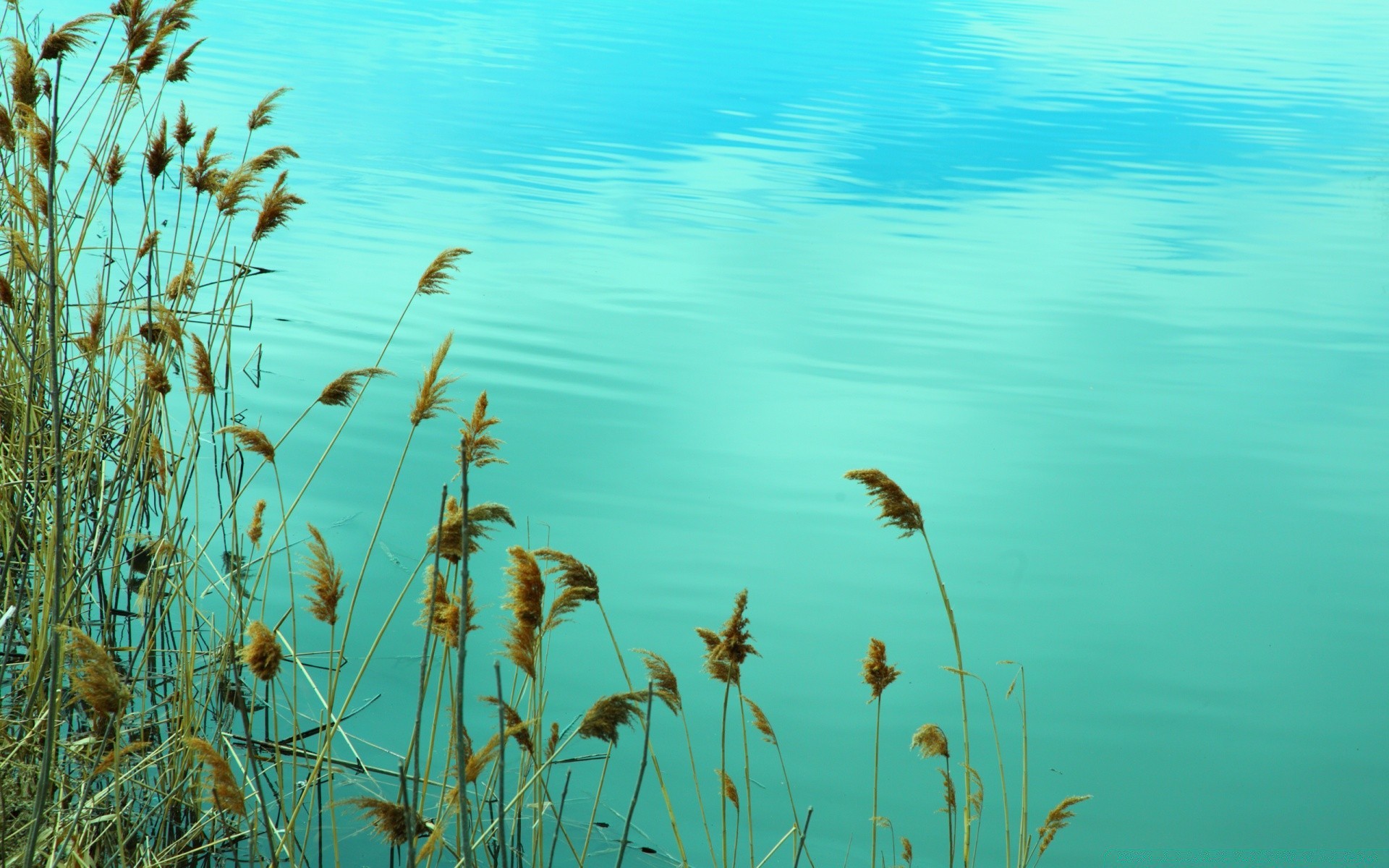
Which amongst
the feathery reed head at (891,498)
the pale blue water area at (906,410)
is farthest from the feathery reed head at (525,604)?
the pale blue water area at (906,410)

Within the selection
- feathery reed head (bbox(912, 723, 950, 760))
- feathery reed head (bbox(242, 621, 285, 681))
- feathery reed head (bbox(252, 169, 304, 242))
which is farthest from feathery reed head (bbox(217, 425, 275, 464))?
feathery reed head (bbox(912, 723, 950, 760))

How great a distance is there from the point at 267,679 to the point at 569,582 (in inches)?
15.4

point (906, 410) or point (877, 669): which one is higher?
point (877, 669)

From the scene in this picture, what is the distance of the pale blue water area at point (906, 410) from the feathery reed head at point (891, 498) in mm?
853

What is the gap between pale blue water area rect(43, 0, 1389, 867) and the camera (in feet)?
9.16

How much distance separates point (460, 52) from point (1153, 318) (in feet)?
29.7

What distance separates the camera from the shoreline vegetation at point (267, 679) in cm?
156

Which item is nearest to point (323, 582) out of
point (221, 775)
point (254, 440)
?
point (221, 775)

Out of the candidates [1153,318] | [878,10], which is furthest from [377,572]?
[878,10]

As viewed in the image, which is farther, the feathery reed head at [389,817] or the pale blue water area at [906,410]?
the pale blue water area at [906,410]

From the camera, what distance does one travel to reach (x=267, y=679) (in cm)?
147

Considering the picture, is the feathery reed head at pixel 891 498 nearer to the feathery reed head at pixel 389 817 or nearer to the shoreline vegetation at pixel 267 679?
the shoreline vegetation at pixel 267 679

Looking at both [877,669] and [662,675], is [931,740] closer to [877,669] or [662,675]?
[877,669]

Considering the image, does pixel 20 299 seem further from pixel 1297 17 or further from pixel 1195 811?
pixel 1297 17
